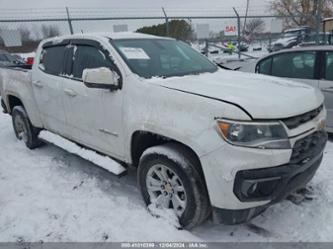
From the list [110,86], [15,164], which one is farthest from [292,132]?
[15,164]

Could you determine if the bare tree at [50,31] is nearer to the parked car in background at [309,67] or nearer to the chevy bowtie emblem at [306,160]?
the parked car in background at [309,67]

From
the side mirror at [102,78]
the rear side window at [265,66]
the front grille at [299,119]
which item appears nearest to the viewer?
the front grille at [299,119]

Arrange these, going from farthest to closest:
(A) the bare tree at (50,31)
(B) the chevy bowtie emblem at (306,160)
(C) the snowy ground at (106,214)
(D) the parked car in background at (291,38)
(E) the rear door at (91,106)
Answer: (D) the parked car in background at (291,38) → (A) the bare tree at (50,31) → (E) the rear door at (91,106) → (C) the snowy ground at (106,214) → (B) the chevy bowtie emblem at (306,160)

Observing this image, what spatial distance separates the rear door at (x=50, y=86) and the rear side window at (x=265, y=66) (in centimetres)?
357

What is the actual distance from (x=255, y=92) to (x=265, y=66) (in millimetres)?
3504

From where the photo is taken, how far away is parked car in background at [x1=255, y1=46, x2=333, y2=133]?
16.1 ft

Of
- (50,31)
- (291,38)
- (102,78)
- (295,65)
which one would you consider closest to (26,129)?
(102,78)

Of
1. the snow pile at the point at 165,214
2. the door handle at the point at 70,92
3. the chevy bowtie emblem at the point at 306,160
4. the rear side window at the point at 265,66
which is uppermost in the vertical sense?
the door handle at the point at 70,92

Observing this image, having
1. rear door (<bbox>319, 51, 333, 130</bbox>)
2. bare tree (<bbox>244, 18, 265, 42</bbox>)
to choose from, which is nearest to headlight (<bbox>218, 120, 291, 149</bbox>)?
rear door (<bbox>319, 51, 333, 130</bbox>)

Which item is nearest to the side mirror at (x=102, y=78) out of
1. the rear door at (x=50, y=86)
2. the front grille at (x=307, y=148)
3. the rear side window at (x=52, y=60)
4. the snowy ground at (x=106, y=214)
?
the rear door at (x=50, y=86)

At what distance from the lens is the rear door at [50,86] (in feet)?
13.7

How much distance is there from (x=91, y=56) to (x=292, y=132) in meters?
2.38

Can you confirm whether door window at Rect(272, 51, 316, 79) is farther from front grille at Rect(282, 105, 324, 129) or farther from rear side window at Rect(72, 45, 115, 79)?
rear side window at Rect(72, 45, 115, 79)

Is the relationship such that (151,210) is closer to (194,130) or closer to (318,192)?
(194,130)
